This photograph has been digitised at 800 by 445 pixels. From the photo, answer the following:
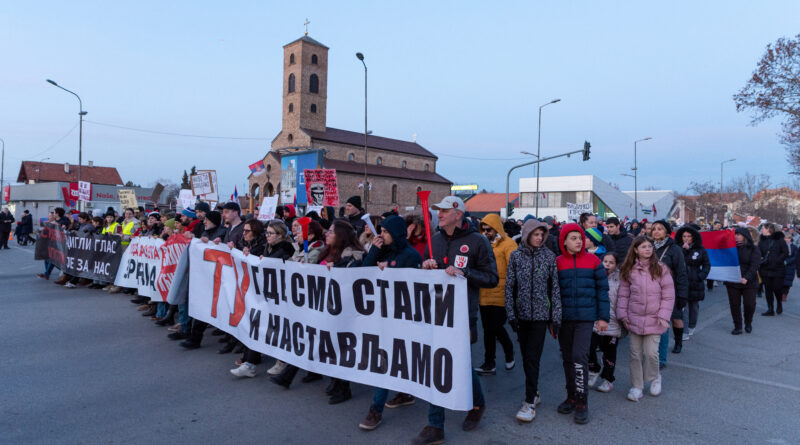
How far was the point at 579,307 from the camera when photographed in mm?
4137

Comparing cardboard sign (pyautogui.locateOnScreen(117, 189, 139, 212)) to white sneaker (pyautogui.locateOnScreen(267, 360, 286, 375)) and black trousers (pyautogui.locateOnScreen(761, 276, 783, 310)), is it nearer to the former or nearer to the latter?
white sneaker (pyautogui.locateOnScreen(267, 360, 286, 375))

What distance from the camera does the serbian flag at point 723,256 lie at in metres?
8.14

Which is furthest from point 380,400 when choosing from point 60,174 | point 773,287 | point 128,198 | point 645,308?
point 60,174

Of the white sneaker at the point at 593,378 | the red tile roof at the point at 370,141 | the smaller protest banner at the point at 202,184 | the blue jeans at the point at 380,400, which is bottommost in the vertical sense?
the white sneaker at the point at 593,378

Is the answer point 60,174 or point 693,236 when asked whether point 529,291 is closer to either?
point 693,236

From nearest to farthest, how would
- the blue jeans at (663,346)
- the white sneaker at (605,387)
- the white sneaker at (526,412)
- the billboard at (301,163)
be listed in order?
the white sneaker at (526,412) → the white sneaker at (605,387) → the blue jeans at (663,346) → the billboard at (301,163)

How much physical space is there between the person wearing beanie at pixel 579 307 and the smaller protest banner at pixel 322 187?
7.67 metres

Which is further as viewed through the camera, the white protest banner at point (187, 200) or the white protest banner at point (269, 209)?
the white protest banner at point (187, 200)

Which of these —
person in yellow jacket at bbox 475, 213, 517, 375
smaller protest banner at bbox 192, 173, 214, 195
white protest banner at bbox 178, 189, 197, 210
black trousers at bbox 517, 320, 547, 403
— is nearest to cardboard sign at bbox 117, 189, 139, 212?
white protest banner at bbox 178, 189, 197, 210

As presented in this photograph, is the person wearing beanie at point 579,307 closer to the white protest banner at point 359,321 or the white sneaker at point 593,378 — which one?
the white sneaker at point 593,378

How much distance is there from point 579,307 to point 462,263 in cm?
113

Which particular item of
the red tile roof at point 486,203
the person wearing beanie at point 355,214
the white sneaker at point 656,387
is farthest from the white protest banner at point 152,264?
the red tile roof at point 486,203

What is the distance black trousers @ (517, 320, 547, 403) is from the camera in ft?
13.6

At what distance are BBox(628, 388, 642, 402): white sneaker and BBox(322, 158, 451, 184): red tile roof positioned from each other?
52.2 m
